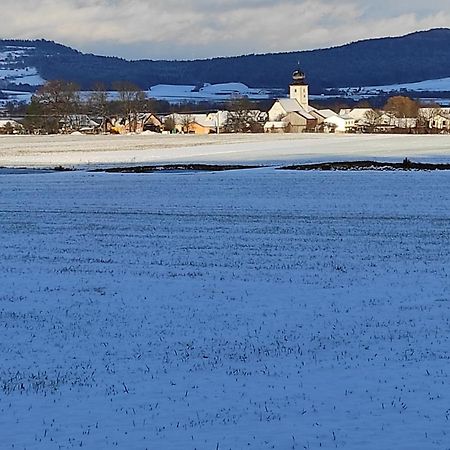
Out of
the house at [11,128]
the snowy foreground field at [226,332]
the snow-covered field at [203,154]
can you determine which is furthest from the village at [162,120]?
the snowy foreground field at [226,332]

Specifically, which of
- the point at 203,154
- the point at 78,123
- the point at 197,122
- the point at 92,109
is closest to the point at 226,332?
the point at 203,154

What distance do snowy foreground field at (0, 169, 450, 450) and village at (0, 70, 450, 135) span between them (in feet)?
353

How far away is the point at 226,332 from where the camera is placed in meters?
15.1

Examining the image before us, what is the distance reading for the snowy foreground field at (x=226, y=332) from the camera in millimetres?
10070

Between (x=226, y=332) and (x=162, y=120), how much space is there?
164777 millimetres

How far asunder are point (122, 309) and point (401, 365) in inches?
250

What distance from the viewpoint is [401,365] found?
1269 centimetres

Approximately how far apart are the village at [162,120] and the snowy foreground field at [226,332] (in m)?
108

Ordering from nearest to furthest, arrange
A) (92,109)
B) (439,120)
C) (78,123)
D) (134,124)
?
(78,123) < (134,124) < (92,109) < (439,120)

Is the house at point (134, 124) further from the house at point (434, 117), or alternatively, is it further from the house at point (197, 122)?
the house at point (434, 117)

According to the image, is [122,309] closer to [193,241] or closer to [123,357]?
[123,357]

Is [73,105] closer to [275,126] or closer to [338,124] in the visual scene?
[275,126]

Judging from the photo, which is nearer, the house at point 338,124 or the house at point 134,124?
the house at point 134,124

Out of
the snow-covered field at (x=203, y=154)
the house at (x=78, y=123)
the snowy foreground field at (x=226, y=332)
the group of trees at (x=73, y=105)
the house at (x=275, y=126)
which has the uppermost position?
the group of trees at (x=73, y=105)
